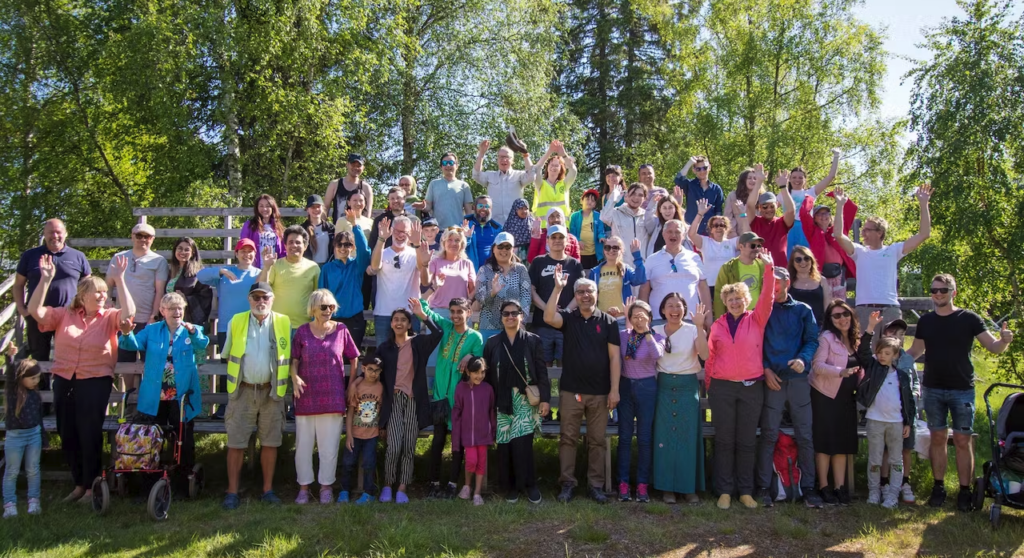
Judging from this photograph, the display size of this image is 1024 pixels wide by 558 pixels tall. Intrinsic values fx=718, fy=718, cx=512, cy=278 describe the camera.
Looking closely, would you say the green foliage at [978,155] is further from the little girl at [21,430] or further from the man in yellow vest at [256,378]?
the little girl at [21,430]

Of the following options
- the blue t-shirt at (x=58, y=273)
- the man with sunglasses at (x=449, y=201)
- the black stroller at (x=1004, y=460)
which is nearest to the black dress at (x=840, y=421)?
the black stroller at (x=1004, y=460)

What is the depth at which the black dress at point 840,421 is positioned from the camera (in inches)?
266

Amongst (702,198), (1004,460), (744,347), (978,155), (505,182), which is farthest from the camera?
(978,155)

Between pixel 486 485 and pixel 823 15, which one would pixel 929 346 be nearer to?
pixel 486 485

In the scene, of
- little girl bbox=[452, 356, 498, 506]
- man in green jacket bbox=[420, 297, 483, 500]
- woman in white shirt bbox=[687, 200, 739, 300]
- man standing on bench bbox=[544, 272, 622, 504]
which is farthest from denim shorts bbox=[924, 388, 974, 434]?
man in green jacket bbox=[420, 297, 483, 500]

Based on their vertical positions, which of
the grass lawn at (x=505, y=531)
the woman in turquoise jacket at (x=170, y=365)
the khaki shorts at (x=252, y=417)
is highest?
the woman in turquoise jacket at (x=170, y=365)

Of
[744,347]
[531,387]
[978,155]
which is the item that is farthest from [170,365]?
[978,155]

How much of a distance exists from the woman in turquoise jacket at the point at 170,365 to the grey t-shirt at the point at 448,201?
3.81m

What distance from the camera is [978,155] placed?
41.2 feet

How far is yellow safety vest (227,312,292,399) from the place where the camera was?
6.62 m

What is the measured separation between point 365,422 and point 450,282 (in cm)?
172

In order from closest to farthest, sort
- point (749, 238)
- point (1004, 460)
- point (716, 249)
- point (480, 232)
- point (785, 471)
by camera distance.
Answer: point (1004, 460), point (785, 471), point (749, 238), point (716, 249), point (480, 232)

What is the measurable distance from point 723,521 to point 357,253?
15.1 ft

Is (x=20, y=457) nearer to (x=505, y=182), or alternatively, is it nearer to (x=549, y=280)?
(x=549, y=280)
